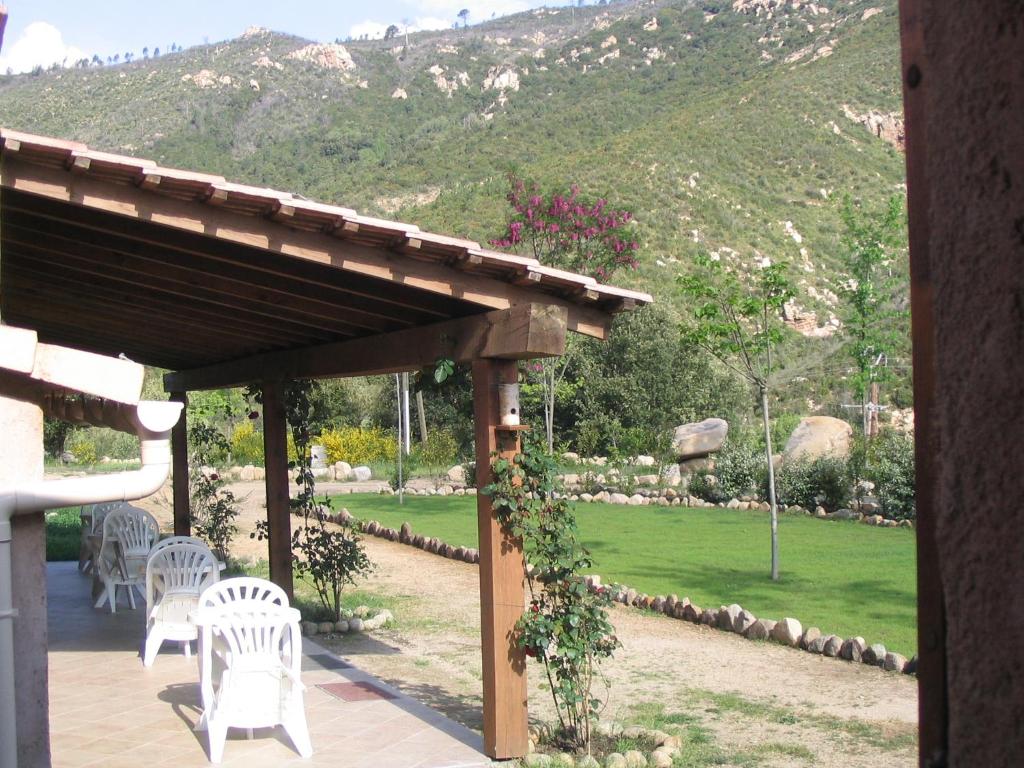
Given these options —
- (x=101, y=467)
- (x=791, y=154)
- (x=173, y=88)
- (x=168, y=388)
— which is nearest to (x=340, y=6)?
(x=173, y=88)

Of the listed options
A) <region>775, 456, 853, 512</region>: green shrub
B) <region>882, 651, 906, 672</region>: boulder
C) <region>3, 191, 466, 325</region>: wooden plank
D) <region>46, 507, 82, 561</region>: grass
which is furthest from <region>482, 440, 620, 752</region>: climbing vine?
<region>775, 456, 853, 512</region>: green shrub

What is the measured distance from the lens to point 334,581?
9664 millimetres

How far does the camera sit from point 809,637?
8656 millimetres

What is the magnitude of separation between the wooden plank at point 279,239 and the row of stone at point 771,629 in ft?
9.24

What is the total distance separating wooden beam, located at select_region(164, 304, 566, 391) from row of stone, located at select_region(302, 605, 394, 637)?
2320 millimetres

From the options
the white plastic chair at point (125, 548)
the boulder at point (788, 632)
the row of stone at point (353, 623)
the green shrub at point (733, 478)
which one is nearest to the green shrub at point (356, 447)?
the green shrub at point (733, 478)

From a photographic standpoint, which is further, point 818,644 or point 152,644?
point 818,644

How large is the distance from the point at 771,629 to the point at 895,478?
759 centimetres

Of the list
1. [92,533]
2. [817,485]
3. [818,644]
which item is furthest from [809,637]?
[817,485]

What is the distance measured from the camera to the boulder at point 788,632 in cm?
880

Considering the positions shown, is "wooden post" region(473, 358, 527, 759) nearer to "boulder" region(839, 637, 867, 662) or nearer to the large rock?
"boulder" region(839, 637, 867, 662)

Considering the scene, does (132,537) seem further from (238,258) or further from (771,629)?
(771,629)

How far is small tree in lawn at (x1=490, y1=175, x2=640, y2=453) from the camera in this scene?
55.5 ft

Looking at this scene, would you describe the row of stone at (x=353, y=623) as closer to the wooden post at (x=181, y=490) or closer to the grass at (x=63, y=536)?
the wooden post at (x=181, y=490)
